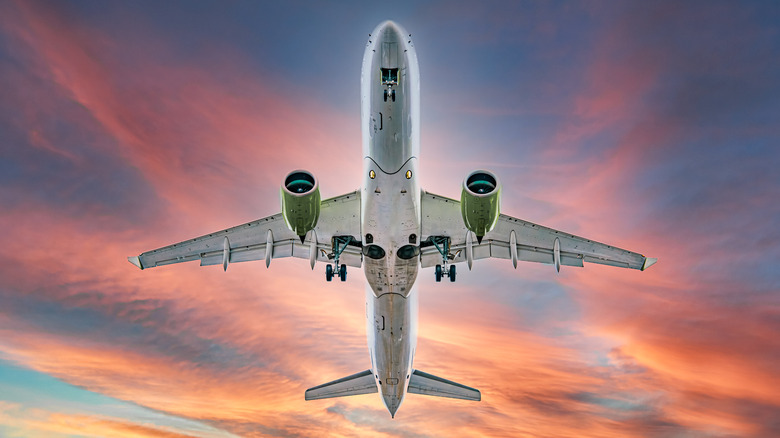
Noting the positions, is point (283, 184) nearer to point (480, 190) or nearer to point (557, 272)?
point (480, 190)

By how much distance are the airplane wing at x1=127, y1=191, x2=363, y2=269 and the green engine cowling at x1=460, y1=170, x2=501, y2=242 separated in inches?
273

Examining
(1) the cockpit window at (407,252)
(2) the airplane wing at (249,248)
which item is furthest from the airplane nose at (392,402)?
(1) the cockpit window at (407,252)

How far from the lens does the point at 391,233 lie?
21.9m

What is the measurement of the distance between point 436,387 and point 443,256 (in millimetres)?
11599

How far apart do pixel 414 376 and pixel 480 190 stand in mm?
16450

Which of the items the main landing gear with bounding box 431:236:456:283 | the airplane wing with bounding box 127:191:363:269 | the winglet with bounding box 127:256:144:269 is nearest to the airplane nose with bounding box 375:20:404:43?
the main landing gear with bounding box 431:236:456:283

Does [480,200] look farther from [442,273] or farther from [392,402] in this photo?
[392,402]

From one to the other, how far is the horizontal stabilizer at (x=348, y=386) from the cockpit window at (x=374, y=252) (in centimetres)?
1223

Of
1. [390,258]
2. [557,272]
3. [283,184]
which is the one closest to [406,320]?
[390,258]

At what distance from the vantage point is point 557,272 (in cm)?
2536

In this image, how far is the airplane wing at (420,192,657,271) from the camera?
24141 mm

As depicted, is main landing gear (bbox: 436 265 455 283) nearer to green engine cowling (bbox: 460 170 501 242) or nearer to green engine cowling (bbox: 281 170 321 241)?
green engine cowling (bbox: 460 170 501 242)

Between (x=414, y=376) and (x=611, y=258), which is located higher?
(x=611, y=258)

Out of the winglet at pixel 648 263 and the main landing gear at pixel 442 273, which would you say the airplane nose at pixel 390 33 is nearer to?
the main landing gear at pixel 442 273
